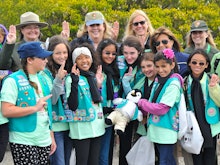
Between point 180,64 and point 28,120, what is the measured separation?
86.3 inches

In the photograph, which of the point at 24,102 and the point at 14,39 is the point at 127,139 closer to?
the point at 24,102

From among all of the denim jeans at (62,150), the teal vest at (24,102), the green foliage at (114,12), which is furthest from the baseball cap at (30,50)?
the green foliage at (114,12)

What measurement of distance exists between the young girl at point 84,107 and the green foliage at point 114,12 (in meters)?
4.79

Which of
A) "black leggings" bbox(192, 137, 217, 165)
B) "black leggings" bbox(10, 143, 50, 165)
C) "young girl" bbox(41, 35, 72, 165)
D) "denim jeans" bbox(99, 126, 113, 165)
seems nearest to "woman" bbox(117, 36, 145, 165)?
"denim jeans" bbox(99, 126, 113, 165)

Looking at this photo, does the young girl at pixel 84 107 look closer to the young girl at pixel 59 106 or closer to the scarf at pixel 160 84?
the young girl at pixel 59 106

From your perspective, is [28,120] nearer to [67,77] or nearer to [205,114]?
[67,77]

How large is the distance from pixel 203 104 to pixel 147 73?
774mm

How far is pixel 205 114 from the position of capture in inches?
186

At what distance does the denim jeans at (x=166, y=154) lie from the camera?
4680 mm

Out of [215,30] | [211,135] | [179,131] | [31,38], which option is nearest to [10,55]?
[31,38]

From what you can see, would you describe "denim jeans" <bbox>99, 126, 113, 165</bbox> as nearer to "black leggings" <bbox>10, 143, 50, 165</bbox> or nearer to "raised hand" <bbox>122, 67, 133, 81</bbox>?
"raised hand" <bbox>122, 67, 133, 81</bbox>

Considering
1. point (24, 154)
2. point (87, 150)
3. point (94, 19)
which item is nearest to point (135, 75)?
point (94, 19)

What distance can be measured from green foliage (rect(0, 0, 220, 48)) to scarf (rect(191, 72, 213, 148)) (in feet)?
15.9

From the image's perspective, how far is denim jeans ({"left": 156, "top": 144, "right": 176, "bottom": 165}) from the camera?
184 inches
